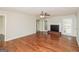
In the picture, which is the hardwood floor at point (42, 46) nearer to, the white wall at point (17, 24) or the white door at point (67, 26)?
the white wall at point (17, 24)

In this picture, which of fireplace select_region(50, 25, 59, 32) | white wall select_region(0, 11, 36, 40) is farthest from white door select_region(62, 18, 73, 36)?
white wall select_region(0, 11, 36, 40)

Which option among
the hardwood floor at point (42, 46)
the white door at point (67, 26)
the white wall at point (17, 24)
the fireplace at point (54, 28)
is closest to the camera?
the hardwood floor at point (42, 46)

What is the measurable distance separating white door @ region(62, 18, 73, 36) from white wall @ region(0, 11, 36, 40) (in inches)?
129

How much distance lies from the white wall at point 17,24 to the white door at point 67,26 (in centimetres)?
329

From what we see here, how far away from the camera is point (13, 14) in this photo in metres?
6.91

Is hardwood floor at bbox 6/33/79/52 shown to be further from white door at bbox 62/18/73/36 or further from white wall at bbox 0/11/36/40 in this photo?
white door at bbox 62/18/73/36

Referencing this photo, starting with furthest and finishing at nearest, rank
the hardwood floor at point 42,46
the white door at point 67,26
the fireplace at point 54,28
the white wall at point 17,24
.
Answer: the fireplace at point 54,28 < the white door at point 67,26 < the white wall at point 17,24 < the hardwood floor at point 42,46

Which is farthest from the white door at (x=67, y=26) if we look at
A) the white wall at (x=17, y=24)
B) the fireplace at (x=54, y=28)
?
the white wall at (x=17, y=24)

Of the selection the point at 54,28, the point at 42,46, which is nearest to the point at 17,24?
the point at 42,46

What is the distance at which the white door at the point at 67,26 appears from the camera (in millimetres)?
9329

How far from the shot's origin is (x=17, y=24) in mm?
7500

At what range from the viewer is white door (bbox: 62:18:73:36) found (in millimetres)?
9329
